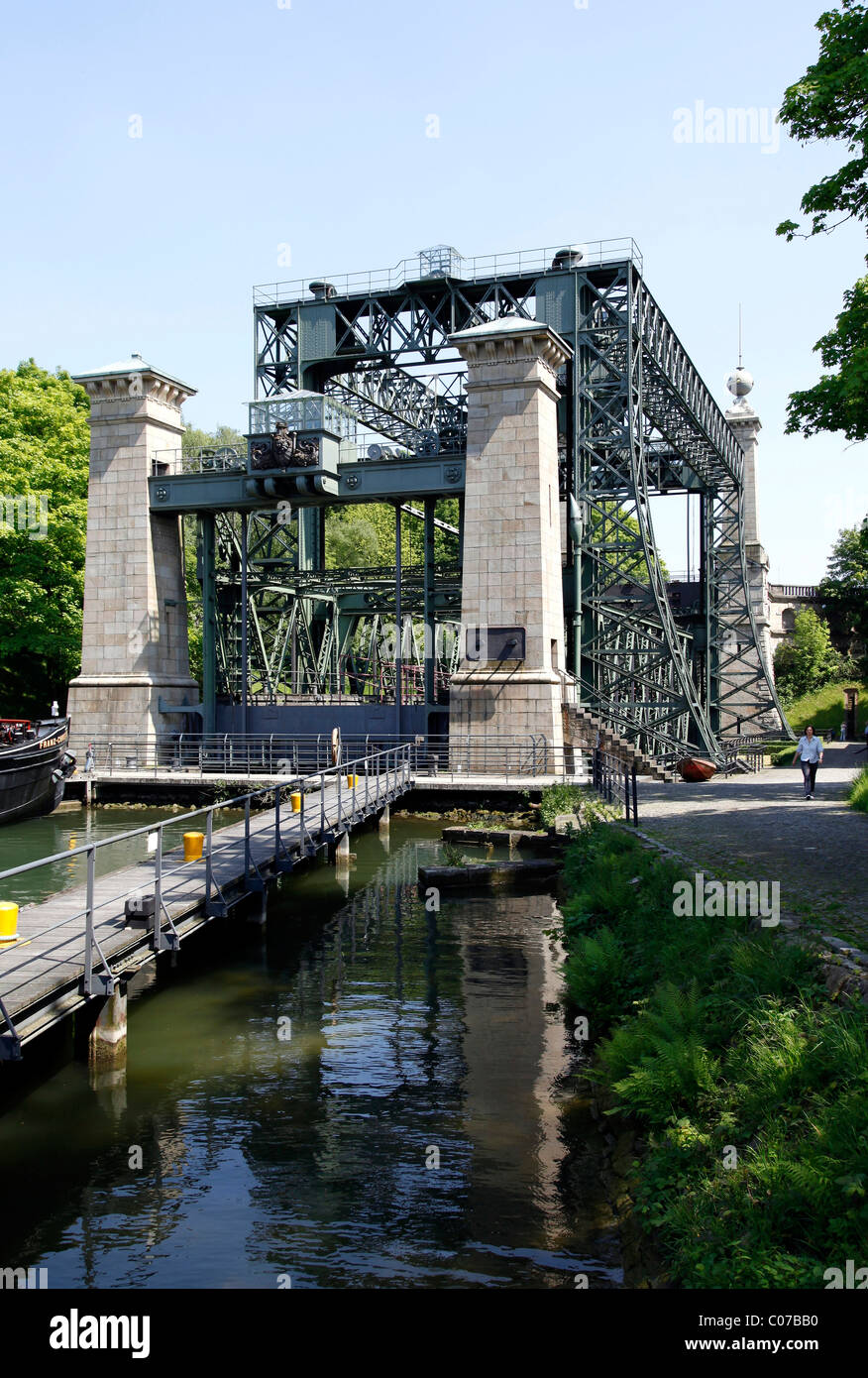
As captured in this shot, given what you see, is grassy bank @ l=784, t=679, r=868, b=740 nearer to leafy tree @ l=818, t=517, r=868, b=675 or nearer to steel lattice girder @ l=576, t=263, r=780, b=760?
leafy tree @ l=818, t=517, r=868, b=675

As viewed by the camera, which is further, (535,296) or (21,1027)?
(535,296)

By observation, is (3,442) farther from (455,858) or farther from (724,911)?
(724,911)

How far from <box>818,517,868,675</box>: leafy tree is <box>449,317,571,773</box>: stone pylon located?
3667cm

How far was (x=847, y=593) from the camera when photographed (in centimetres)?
6744

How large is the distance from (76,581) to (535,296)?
70.4 ft

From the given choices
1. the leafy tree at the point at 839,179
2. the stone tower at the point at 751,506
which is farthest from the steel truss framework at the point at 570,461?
the leafy tree at the point at 839,179

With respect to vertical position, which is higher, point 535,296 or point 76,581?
point 535,296

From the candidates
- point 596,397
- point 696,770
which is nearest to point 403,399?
point 596,397

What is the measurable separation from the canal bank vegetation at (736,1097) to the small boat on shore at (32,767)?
21655 millimetres

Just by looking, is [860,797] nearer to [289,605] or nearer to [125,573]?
[125,573]

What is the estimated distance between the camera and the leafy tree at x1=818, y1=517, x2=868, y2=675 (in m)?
66.0

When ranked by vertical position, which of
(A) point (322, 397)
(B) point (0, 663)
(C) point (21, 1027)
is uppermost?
(A) point (322, 397)

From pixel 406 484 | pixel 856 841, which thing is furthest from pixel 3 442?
pixel 856 841

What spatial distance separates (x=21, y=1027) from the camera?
9383 mm
